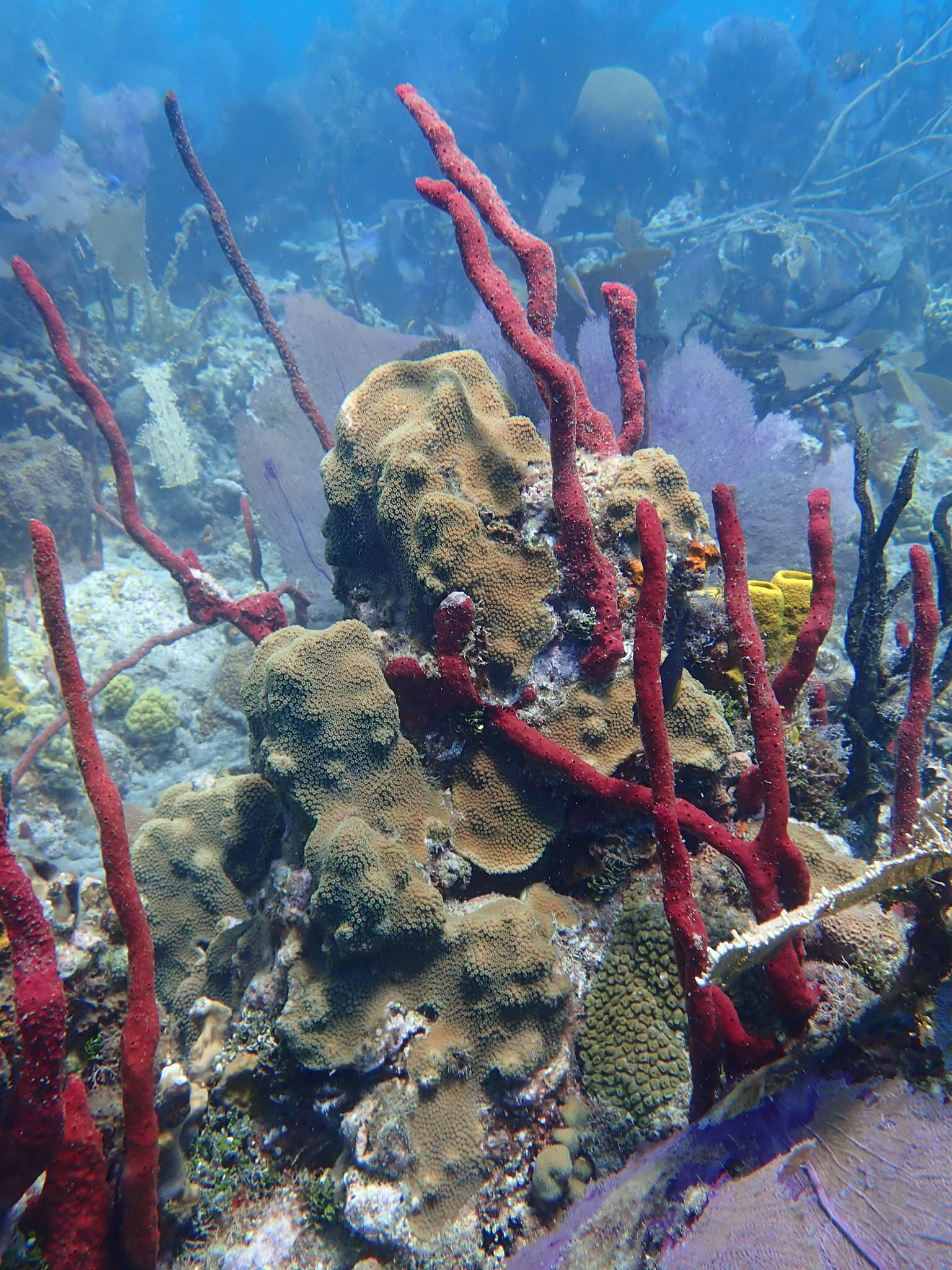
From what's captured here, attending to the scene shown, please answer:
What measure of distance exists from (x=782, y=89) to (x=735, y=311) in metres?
12.2

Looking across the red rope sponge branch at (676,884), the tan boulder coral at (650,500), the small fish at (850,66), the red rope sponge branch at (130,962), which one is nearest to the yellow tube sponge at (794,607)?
the tan boulder coral at (650,500)

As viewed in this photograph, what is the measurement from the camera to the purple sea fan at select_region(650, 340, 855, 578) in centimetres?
638

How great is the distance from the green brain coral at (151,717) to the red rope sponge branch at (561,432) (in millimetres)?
5278

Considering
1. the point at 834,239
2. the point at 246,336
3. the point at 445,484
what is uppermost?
the point at 834,239

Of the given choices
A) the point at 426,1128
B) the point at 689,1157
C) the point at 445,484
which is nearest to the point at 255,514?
the point at 445,484

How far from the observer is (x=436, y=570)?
8.07ft

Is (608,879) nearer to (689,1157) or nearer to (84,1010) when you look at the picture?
(689,1157)

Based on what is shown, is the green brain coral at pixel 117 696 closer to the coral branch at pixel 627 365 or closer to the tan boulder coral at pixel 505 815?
the tan boulder coral at pixel 505 815

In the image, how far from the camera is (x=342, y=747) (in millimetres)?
2445

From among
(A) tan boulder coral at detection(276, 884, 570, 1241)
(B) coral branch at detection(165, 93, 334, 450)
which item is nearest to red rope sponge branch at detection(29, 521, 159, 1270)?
(A) tan boulder coral at detection(276, 884, 570, 1241)

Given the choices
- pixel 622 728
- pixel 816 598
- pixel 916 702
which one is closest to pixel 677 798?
pixel 622 728

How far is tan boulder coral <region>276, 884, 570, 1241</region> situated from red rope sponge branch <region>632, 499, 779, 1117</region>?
662 mm

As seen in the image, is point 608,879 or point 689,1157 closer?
point 689,1157

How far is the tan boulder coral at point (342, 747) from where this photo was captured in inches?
96.3
